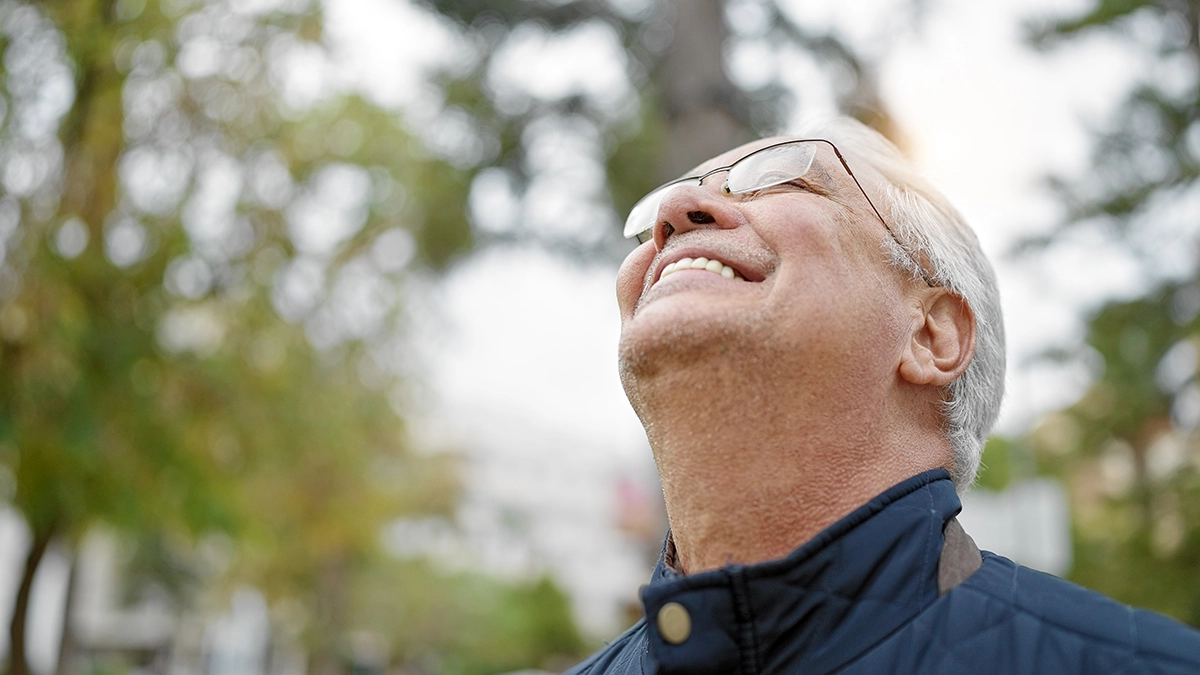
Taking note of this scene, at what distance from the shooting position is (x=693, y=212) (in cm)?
187

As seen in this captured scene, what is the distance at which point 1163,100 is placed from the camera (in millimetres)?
10148

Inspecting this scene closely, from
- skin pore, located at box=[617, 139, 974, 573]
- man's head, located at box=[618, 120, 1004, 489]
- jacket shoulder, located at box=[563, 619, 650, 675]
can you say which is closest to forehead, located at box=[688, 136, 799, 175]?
man's head, located at box=[618, 120, 1004, 489]

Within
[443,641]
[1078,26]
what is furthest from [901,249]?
[443,641]

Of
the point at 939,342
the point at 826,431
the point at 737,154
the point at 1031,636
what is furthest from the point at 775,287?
the point at 1031,636

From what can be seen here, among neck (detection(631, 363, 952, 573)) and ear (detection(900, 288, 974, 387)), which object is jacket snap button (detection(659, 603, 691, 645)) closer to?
neck (detection(631, 363, 952, 573))

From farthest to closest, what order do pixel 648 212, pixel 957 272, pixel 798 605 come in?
pixel 648 212 → pixel 957 272 → pixel 798 605

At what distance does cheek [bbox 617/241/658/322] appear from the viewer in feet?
6.44

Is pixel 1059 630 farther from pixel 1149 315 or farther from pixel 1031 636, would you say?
pixel 1149 315

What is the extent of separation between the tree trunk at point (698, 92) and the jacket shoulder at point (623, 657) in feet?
11.5

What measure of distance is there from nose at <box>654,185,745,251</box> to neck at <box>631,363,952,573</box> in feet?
1.07

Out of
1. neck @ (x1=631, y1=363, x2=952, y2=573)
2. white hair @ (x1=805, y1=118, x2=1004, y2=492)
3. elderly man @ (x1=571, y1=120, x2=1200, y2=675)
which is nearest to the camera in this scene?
elderly man @ (x1=571, y1=120, x2=1200, y2=675)

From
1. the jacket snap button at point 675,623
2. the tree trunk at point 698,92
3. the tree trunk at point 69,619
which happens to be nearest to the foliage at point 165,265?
the tree trunk at point 698,92

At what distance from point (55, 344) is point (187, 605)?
3864 cm

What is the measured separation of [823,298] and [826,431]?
218 mm
